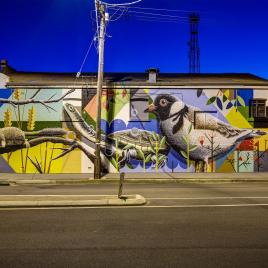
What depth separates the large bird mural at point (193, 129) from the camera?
21.7 m

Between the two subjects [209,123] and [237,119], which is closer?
[209,123]

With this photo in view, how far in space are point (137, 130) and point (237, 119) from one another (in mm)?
5906

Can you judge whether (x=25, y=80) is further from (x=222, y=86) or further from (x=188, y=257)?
(x=188, y=257)

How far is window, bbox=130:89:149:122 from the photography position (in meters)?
21.5

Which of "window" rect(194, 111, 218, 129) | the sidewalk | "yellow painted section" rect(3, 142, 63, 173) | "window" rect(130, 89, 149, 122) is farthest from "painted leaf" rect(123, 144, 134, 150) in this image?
"window" rect(194, 111, 218, 129)

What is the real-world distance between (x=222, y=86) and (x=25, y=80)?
11.7 metres

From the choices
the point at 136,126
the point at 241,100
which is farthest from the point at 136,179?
the point at 241,100

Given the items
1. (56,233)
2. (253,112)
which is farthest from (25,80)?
(56,233)

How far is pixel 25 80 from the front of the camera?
891 inches

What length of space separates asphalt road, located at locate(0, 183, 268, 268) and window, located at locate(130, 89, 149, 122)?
11362 millimetres

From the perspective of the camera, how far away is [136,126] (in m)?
21.5

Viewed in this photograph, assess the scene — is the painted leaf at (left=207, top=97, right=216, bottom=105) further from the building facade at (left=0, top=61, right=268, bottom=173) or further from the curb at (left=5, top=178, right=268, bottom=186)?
the curb at (left=5, top=178, right=268, bottom=186)

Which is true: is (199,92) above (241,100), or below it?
above

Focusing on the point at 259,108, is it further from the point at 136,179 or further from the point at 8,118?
the point at 8,118
